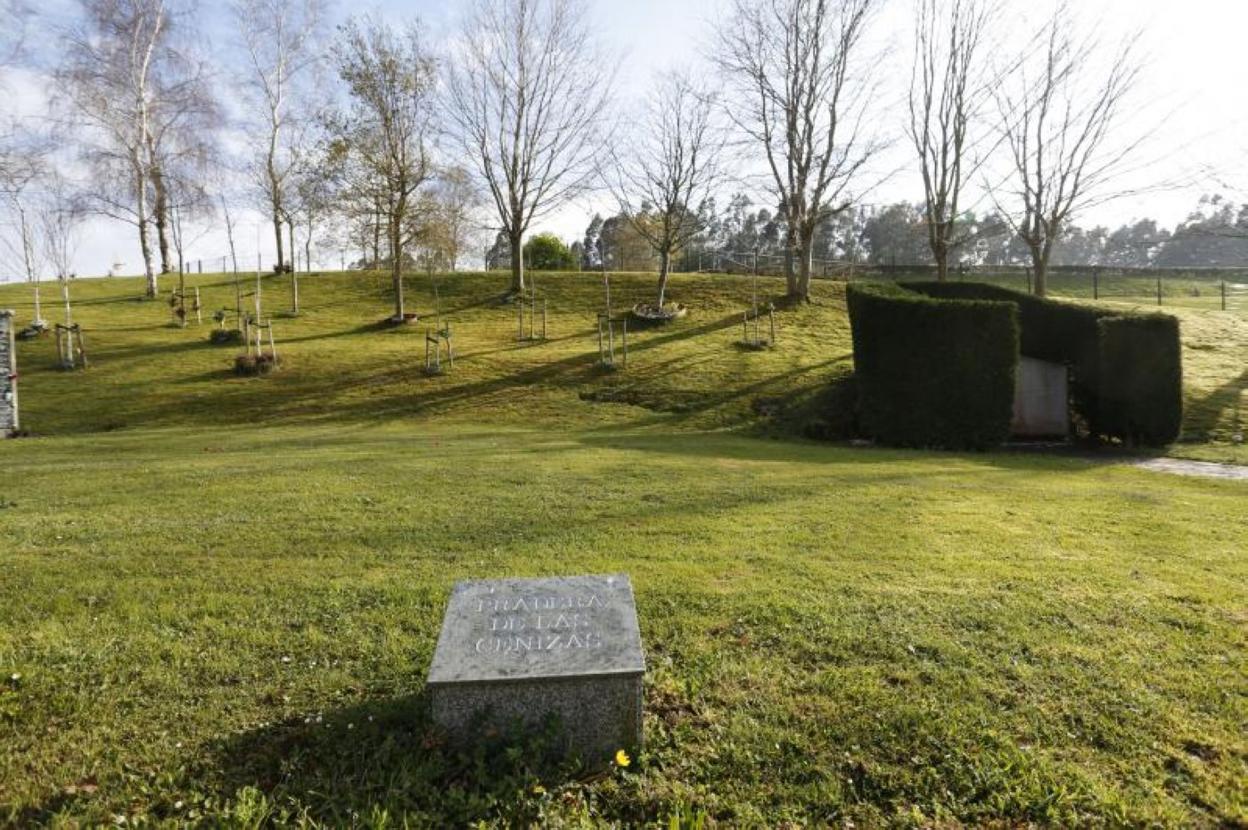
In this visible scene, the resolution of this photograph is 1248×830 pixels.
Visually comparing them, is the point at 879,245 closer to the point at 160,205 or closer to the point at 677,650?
the point at 160,205

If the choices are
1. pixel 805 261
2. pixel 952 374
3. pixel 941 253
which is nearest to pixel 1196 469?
pixel 952 374

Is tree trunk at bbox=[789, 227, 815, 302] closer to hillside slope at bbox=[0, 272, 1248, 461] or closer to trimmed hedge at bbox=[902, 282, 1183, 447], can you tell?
hillside slope at bbox=[0, 272, 1248, 461]

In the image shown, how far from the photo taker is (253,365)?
19406mm

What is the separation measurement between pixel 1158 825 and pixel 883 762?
3.24 ft

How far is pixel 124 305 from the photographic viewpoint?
29969 mm

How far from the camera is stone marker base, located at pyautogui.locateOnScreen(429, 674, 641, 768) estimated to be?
298 cm

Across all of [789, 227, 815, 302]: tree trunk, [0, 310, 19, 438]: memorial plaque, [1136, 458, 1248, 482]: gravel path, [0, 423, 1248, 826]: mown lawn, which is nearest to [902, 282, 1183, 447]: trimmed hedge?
[1136, 458, 1248, 482]: gravel path

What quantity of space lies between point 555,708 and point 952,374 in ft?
41.6

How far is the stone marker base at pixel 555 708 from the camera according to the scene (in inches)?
117

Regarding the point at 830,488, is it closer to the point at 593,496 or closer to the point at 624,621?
the point at 593,496

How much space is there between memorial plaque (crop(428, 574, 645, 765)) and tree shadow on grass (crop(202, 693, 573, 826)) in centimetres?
11

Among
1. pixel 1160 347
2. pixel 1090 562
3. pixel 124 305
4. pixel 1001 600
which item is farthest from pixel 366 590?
pixel 124 305

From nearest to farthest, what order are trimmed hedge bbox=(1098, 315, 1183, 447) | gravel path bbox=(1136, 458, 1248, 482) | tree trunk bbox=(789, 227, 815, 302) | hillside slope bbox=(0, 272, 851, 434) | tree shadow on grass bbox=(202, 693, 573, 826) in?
1. tree shadow on grass bbox=(202, 693, 573, 826)
2. gravel path bbox=(1136, 458, 1248, 482)
3. trimmed hedge bbox=(1098, 315, 1183, 447)
4. hillside slope bbox=(0, 272, 851, 434)
5. tree trunk bbox=(789, 227, 815, 302)

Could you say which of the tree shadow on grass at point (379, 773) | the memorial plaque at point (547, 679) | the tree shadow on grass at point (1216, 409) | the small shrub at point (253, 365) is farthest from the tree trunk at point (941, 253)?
the tree shadow on grass at point (379, 773)
